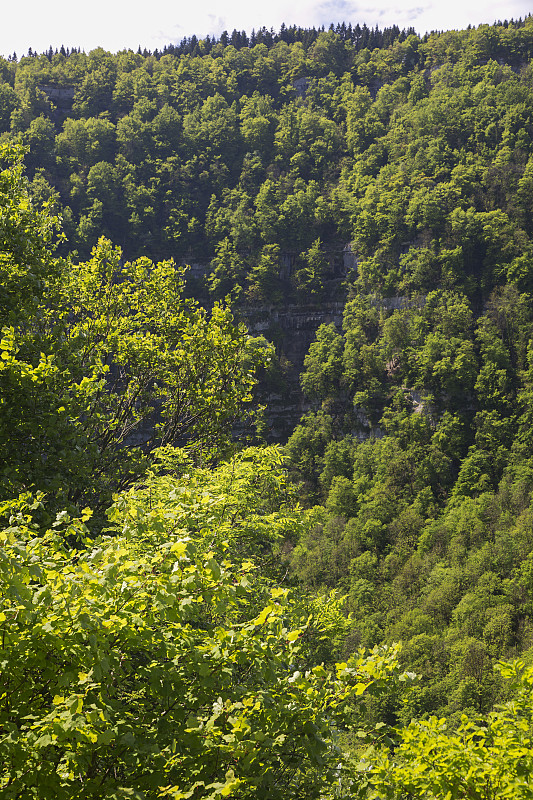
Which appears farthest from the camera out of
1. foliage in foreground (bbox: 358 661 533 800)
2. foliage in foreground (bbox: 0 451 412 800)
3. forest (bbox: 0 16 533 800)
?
foliage in foreground (bbox: 358 661 533 800)

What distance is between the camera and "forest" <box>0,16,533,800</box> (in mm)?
5191

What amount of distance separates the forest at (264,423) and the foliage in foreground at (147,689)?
4cm

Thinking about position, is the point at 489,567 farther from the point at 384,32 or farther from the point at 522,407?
the point at 384,32

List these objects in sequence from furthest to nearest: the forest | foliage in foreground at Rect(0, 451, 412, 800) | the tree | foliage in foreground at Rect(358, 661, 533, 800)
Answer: the tree < foliage in foreground at Rect(358, 661, 533, 800) < the forest < foliage in foreground at Rect(0, 451, 412, 800)

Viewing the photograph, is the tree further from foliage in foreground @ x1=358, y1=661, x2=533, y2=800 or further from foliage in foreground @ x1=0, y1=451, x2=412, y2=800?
foliage in foreground @ x1=358, y1=661, x2=533, y2=800

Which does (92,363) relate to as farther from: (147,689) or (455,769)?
(455,769)

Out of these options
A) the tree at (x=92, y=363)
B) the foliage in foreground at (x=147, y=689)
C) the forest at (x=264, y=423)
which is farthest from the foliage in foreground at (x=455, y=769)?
the tree at (x=92, y=363)

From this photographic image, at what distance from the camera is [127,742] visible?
15.4ft

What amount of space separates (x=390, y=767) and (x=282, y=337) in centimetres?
12639

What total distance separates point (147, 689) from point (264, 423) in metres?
16.1

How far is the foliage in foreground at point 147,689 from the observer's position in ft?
15.3

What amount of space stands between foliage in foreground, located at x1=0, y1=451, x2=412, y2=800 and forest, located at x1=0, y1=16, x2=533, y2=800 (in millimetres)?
36

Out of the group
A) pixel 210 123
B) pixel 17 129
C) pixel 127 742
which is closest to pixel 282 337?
pixel 210 123

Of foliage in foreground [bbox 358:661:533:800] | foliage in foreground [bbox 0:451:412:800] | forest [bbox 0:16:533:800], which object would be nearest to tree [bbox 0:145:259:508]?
forest [bbox 0:16:533:800]
